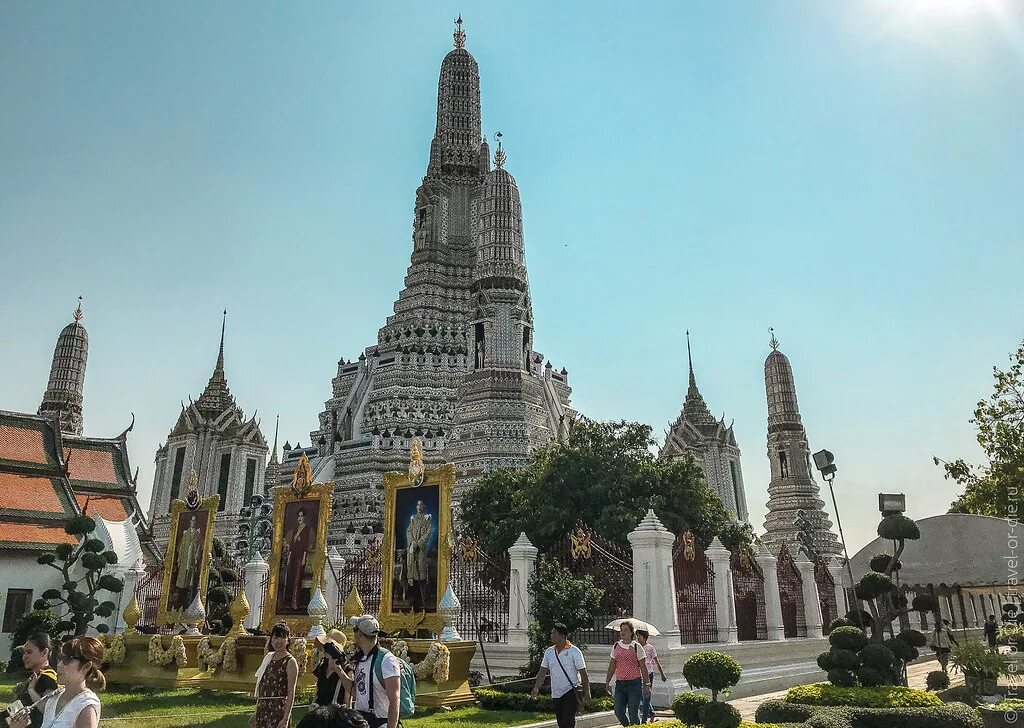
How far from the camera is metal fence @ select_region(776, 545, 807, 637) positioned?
61.8 ft

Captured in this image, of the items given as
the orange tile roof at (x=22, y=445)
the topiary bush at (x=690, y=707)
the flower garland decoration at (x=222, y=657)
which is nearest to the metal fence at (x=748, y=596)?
the topiary bush at (x=690, y=707)

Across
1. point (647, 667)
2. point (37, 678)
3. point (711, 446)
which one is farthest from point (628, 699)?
point (711, 446)

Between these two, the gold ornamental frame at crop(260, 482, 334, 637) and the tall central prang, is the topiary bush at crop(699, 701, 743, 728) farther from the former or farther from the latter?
the tall central prang

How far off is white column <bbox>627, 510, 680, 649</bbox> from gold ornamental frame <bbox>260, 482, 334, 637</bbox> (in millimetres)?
5644

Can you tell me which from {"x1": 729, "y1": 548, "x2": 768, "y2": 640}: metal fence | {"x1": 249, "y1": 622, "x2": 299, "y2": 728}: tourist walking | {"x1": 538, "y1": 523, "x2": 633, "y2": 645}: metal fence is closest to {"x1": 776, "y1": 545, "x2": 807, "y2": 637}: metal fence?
{"x1": 729, "y1": 548, "x2": 768, "y2": 640}: metal fence

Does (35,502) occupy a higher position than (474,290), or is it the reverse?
(474,290)

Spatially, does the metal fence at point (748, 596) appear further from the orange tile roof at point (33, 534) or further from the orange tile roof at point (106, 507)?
the orange tile roof at point (106, 507)

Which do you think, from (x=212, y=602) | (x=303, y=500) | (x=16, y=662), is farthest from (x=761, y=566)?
(x=16, y=662)

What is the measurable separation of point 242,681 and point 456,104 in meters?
47.0

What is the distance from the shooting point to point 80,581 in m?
20.4

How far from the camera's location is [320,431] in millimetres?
50812

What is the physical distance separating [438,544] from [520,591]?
2.03 metres

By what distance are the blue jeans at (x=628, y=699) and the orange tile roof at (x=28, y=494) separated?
18.8 m

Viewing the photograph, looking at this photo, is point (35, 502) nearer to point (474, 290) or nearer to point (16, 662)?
point (16, 662)
